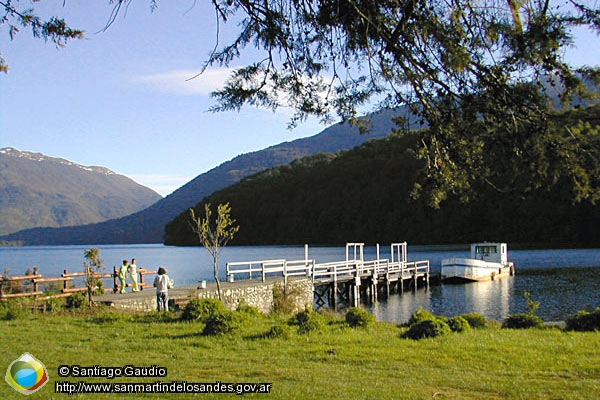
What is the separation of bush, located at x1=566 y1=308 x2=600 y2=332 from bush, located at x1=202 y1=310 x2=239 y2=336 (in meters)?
7.50

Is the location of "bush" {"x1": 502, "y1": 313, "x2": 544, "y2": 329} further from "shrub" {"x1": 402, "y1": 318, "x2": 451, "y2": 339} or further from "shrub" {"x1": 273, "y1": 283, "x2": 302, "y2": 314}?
"shrub" {"x1": 273, "y1": 283, "x2": 302, "y2": 314}

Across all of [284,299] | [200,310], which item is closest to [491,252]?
[284,299]

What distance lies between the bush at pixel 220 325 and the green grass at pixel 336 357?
0.74 ft

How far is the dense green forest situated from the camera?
8631 centimetres

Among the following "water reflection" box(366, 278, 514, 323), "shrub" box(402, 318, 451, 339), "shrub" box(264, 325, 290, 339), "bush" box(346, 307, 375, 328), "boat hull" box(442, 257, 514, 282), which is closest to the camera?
"shrub" box(264, 325, 290, 339)

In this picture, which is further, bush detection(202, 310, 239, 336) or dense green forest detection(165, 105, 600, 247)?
dense green forest detection(165, 105, 600, 247)

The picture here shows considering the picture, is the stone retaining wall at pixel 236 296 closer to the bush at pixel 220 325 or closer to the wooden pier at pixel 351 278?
the wooden pier at pixel 351 278

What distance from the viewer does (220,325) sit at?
39.7ft

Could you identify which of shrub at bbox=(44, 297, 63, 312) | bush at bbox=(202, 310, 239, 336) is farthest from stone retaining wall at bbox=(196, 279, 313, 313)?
bush at bbox=(202, 310, 239, 336)

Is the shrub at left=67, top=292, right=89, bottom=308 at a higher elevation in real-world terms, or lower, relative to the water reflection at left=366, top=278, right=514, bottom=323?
higher

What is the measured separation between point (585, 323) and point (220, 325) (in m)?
7.98

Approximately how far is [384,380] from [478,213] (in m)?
89.3

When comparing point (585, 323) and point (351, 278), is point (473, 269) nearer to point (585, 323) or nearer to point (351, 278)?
point (351, 278)

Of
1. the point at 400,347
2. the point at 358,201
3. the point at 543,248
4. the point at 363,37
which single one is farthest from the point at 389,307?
the point at 358,201
